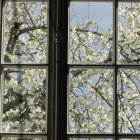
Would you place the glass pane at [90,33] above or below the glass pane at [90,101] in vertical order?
above

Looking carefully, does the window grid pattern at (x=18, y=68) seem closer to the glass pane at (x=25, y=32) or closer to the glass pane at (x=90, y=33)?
the glass pane at (x=25, y=32)

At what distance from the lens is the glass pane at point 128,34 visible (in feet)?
8.21

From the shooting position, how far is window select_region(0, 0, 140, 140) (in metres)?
2.45

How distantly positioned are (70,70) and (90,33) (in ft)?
0.96

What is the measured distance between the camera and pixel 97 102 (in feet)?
8.14

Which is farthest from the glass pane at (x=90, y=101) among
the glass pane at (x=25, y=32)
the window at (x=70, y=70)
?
the glass pane at (x=25, y=32)

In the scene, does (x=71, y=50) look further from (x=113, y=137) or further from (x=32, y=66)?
(x=113, y=137)

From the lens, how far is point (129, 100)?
8.11ft

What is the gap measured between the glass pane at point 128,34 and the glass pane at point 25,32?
1.71 feet

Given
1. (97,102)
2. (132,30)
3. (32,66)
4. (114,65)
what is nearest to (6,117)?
(32,66)

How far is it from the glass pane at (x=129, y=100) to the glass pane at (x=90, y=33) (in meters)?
0.16

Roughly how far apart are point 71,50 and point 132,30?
440 mm

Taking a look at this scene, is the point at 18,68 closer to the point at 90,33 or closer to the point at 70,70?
the point at 70,70

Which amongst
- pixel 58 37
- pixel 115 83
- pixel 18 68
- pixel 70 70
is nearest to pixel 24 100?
pixel 18 68
